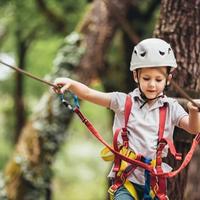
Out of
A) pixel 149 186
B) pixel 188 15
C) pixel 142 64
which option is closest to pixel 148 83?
pixel 142 64

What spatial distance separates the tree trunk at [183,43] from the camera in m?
4.84

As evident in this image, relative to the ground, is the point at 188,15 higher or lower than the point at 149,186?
higher

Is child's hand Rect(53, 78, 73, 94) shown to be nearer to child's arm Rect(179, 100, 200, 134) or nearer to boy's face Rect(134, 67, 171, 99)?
boy's face Rect(134, 67, 171, 99)

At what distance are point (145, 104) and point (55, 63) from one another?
5146 mm

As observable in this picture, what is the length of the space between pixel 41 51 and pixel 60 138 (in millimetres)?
4971

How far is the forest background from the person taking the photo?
8.64m

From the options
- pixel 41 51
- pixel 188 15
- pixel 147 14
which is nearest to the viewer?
pixel 188 15

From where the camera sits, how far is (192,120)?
3.79m

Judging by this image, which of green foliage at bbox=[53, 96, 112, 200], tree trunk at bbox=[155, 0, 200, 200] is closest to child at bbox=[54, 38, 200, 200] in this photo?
tree trunk at bbox=[155, 0, 200, 200]

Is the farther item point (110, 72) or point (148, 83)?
point (110, 72)

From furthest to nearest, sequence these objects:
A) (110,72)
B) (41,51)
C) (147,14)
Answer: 1. (41,51)
2. (110,72)
3. (147,14)

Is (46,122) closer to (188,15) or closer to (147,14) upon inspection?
(147,14)

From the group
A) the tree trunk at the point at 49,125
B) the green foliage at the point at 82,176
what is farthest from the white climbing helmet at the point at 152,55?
the green foliage at the point at 82,176

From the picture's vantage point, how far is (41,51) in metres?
13.6
